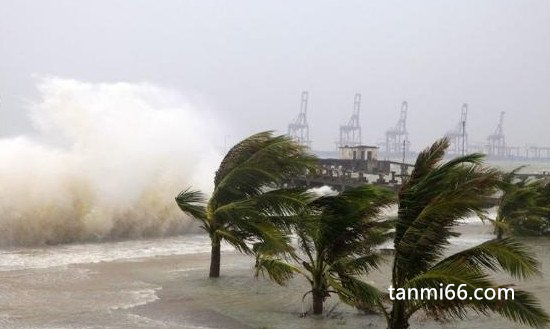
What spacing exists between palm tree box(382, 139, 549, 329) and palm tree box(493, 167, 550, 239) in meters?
11.0

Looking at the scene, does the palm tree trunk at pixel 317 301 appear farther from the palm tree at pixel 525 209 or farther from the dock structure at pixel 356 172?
the dock structure at pixel 356 172

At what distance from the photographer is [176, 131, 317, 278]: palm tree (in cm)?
996

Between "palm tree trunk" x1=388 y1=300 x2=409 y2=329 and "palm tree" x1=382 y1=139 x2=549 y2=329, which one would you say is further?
"palm tree trunk" x1=388 y1=300 x2=409 y2=329

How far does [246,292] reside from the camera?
10.9m

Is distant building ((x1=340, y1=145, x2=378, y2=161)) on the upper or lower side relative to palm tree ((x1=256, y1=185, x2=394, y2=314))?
upper

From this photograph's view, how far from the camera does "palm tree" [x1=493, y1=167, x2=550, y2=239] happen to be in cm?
1755

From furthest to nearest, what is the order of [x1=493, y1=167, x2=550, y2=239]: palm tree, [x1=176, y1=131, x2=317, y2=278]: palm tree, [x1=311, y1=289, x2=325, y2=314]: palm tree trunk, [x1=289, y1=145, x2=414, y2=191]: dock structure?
1. [x1=289, y1=145, x2=414, y2=191]: dock structure
2. [x1=493, y1=167, x2=550, y2=239]: palm tree
3. [x1=176, y1=131, x2=317, y2=278]: palm tree
4. [x1=311, y1=289, x2=325, y2=314]: palm tree trunk

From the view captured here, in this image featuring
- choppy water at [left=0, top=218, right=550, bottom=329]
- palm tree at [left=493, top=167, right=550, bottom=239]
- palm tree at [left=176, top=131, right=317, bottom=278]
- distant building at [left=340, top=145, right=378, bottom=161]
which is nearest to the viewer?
choppy water at [left=0, top=218, right=550, bottom=329]

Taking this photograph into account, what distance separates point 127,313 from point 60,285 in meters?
2.69

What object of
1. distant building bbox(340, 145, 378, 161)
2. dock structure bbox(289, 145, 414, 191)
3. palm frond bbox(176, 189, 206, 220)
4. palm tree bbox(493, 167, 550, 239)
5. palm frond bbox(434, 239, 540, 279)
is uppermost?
distant building bbox(340, 145, 378, 161)

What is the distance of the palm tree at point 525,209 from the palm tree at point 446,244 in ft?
36.0

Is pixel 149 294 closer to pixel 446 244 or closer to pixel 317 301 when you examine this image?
pixel 317 301

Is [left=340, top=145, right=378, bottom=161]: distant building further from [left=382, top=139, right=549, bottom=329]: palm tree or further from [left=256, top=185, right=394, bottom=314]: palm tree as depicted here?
[left=382, top=139, right=549, bottom=329]: palm tree

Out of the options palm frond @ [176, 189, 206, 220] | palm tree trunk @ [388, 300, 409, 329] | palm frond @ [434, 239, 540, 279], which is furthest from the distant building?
palm frond @ [434, 239, 540, 279]
